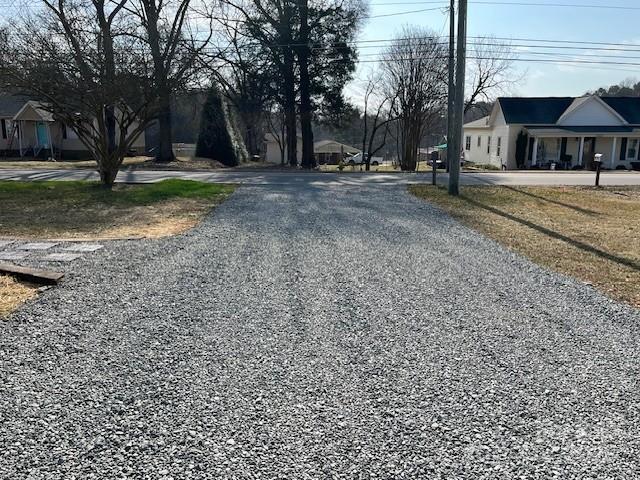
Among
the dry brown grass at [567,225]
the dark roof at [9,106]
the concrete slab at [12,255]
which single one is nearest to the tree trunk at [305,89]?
the dry brown grass at [567,225]

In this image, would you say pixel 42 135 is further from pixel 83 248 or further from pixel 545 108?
pixel 545 108

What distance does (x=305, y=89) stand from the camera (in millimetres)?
27641

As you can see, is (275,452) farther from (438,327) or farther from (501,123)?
(501,123)

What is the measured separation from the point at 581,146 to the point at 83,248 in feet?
110

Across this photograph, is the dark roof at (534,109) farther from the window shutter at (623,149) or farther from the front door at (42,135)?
the front door at (42,135)

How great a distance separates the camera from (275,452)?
2.52 metres

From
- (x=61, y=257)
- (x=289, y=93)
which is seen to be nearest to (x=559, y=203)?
(x=61, y=257)

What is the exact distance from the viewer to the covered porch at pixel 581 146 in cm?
3306

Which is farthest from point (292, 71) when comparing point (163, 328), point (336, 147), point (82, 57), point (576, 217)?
point (336, 147)

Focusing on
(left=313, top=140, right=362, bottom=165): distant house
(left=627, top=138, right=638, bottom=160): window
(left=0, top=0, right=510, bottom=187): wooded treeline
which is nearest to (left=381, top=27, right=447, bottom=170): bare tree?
(left=0, top=0, right=510, bottom=187): wooded treeline

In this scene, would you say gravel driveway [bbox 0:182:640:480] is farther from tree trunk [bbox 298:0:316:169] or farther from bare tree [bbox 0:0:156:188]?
tree trunk [bbox 298:0:316:169]

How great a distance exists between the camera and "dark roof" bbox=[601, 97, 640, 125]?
34.8m

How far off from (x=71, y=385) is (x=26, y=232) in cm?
610

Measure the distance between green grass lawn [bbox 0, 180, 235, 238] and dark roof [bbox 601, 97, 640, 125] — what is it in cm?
3083
